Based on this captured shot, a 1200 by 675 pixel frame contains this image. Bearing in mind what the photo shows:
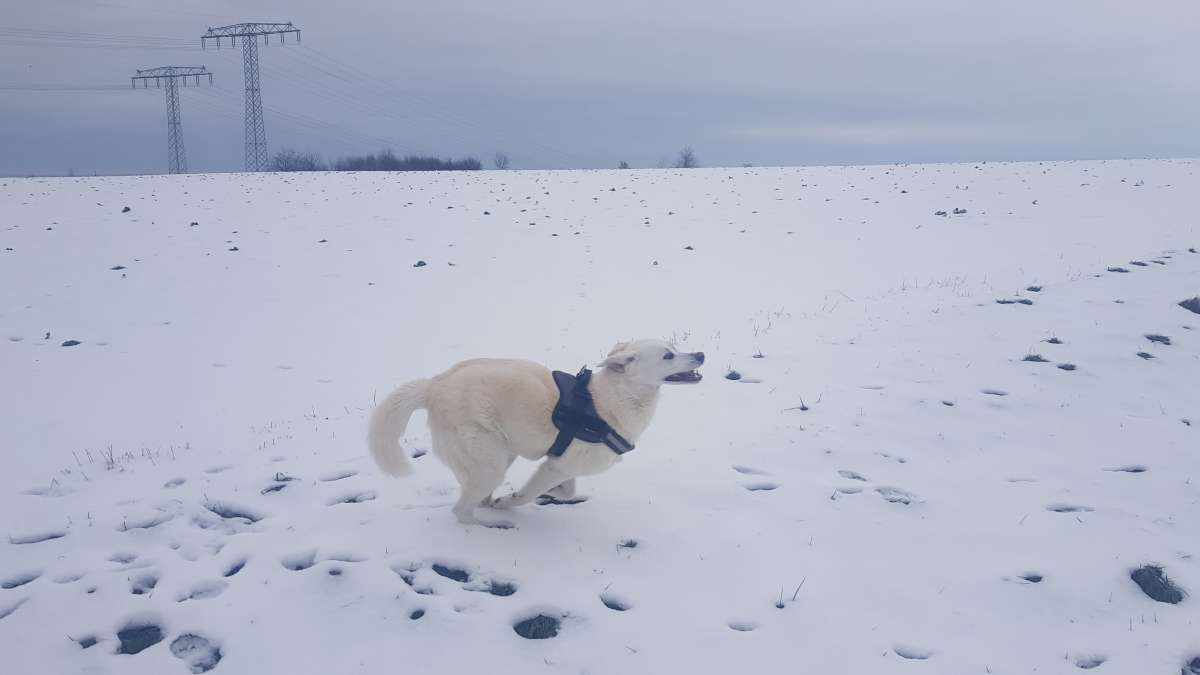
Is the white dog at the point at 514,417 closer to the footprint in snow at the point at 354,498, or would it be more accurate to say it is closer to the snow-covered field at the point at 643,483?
the snow-covered field at the point at 643,483

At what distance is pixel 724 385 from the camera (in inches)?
306

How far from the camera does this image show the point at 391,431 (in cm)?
468

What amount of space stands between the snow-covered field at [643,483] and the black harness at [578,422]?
0.68 m

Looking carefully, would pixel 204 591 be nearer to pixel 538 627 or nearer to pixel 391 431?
pixel 391 431

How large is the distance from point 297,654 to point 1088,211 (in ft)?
88.0

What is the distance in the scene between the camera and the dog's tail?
4660 millimetres

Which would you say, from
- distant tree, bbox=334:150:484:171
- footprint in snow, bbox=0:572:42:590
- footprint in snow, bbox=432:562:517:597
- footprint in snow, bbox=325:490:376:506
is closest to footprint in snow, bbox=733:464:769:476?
footprint in snow, bbox=432:562:517:597

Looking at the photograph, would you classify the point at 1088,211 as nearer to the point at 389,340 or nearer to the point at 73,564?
the point at 389,340

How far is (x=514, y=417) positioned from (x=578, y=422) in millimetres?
453

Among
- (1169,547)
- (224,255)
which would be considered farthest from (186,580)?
(224,255)

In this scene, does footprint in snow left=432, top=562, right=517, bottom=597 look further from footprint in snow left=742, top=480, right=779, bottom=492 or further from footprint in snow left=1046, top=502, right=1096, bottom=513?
footprint in snow left=1046, top=502, right=1096, bottom=513

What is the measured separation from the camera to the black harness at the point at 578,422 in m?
4.66

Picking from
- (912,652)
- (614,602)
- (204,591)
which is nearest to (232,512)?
(204,591)

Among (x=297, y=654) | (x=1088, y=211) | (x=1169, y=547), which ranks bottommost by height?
(x=297, y=654)
